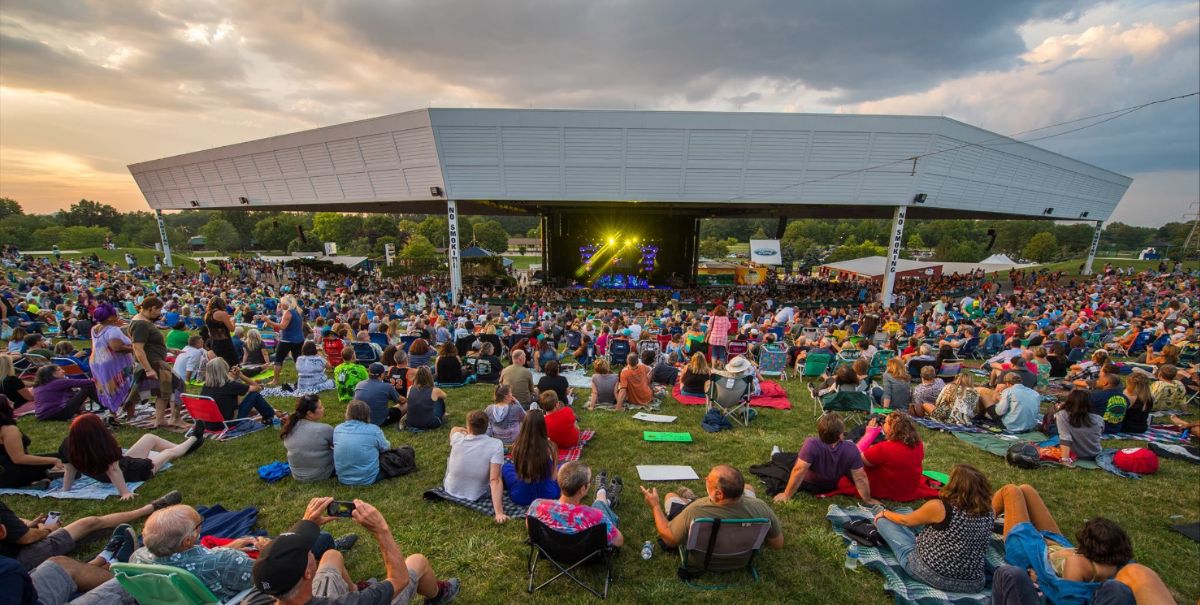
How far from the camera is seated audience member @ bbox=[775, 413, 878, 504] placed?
4.25 m

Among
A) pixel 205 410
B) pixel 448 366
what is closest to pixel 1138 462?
pixel 448 366

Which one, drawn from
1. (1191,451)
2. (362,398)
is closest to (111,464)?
(362,398)

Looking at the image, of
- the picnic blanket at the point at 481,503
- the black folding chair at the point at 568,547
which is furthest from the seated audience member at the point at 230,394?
the black folding chair at the point at 568,547

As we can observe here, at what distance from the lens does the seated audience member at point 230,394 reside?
555 centimetres

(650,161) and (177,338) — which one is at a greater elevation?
(650,161)

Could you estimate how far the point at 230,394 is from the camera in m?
5.66

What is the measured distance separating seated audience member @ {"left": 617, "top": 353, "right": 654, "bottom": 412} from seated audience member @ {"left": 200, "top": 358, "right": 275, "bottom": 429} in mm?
4908

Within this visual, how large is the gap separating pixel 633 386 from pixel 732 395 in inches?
61.4

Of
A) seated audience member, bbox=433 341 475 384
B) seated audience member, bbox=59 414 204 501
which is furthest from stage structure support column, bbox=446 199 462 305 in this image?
seated audience member, bbox=59 414 204 501

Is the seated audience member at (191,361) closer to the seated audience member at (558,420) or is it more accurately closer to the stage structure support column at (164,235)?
the seated audience member at (558,420)

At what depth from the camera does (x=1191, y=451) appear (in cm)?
562

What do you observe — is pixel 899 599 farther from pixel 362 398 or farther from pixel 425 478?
pixel 362 398

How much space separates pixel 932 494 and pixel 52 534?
735 centimetres

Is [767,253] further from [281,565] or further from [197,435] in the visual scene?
[281,565]
